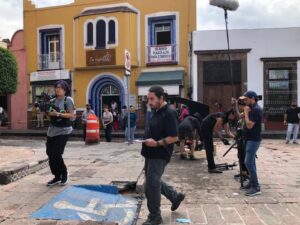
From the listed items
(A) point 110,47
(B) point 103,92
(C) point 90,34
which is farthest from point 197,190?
(C) point 90,34

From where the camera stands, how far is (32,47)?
26547mm

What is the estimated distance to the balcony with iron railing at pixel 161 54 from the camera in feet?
77.5

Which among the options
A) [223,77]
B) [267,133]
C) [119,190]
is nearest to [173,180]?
[119,190]

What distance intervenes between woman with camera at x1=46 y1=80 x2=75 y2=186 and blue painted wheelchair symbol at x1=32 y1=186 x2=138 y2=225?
52cm

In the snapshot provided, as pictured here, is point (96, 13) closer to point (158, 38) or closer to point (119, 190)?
point (158, 38)

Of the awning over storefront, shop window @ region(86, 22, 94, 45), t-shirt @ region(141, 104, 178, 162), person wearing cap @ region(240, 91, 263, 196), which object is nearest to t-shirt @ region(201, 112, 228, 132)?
person wearing cap @ region(240, 91, 263, 196)

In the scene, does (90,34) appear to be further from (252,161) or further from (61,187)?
(252,161)

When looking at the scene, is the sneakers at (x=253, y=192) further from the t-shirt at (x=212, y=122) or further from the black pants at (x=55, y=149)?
the black pants at (x=55, y=149)

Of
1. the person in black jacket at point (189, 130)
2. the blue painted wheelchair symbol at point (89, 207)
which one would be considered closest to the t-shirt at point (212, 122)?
the person in black jacket at point (189, 130)

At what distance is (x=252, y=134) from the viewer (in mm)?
6934

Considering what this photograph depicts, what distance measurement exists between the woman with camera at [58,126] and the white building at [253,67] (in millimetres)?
15431

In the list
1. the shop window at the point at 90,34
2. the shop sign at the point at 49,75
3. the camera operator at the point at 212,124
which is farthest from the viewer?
the shop sign at the point at 49,75

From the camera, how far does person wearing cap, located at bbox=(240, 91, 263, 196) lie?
270 inches

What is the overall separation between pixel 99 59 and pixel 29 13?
6.10 metres
